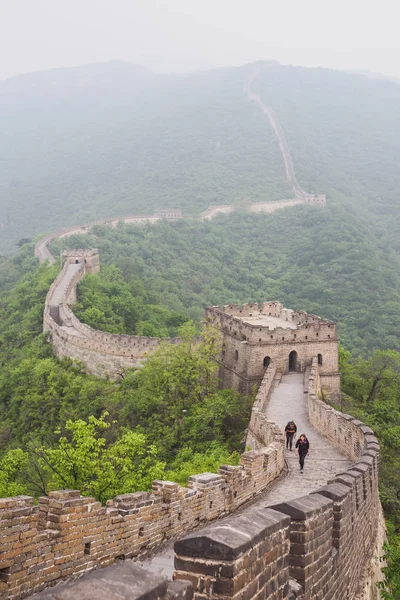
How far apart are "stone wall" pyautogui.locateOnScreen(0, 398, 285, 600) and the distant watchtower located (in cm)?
4537

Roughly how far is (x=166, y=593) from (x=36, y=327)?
138 ft

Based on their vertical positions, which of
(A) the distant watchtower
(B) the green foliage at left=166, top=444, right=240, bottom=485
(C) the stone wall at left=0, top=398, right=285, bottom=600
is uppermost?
(C) the stone wall at left=0, top=398, right=285, bottom=600

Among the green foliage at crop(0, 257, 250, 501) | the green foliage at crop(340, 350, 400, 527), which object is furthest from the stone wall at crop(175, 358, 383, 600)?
the green foliage at crop(340, 350, 400, 527)

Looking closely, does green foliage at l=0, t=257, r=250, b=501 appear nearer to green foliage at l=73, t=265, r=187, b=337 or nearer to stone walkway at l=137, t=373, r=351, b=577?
stone walkway at l=137, t=373, r=351, b=577

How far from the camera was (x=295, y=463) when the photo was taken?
17188 mm

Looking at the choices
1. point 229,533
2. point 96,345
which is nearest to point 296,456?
point 229,533

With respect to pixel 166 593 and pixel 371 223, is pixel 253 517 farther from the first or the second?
pixel 371 223

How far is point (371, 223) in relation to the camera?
334ft

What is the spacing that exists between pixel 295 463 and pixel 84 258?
41039mm

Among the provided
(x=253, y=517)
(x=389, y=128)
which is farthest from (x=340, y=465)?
(x=389, y=128)

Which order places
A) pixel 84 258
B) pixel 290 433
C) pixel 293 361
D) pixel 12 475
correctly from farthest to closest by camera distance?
1. pixel 84 258
2. pixel 293 361
3. pixel 12 475
4. pixel 290 433

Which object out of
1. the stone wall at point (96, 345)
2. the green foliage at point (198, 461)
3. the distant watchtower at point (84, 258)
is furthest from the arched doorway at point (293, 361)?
the distant watchtower at point (84, 258)

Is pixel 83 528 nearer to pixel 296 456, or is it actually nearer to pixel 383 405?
pixel 296 456

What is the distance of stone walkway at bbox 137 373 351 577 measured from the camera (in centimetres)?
889
